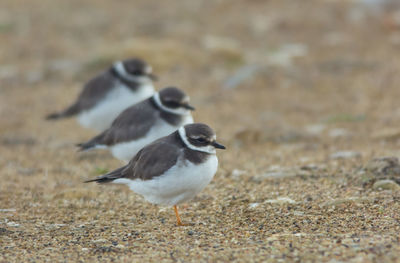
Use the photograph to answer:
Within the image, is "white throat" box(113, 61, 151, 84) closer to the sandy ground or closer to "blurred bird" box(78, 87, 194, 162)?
the sandy ground

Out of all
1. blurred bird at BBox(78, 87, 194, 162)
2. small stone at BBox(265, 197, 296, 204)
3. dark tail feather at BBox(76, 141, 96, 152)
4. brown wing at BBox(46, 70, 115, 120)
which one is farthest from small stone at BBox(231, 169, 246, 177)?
brown wing at BBox(46, 70, 115, 120)

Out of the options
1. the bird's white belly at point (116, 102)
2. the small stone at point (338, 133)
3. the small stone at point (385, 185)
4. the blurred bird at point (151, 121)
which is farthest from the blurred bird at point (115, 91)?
the small stone at point (385, 185)

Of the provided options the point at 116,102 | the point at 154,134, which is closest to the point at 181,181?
the point at 154,134

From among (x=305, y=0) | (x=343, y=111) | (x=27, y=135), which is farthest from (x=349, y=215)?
(x=305, y=0)

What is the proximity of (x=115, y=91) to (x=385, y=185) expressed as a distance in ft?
13.4

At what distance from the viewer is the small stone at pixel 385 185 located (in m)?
5.92

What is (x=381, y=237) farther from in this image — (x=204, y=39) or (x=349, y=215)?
(x=204, y=39)

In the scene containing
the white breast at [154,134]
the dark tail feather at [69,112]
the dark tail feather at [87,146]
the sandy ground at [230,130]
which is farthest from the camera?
the dark tail feather at [69,112]

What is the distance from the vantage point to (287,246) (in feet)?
15.1

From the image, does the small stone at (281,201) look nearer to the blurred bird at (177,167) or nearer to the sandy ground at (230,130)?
the sandy ground at (230,130)

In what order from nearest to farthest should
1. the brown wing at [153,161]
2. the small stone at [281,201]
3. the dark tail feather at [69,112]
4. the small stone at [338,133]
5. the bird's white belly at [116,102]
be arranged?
the brown wing at [153,161] < the small stone at [281,201] < the bird's white belly at [116,102] < the small stone at [338,133] < the dark tail feather at [69,112]

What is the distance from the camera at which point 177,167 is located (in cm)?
540

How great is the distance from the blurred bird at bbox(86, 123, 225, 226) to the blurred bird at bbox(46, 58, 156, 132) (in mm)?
2808

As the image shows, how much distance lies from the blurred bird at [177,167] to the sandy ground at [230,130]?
0.32 metres
